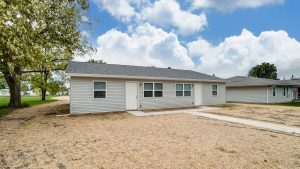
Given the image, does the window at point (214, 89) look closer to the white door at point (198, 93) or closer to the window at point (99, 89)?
the white door at point (198, 93)

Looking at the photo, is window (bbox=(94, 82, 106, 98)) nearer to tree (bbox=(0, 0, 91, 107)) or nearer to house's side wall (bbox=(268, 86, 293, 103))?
tree (bbox=(0, 0, 91, 107))

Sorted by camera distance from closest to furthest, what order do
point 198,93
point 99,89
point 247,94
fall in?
1. point 99,89
2. point 198,93
3. point 247,94

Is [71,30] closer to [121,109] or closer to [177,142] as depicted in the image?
[121,109]

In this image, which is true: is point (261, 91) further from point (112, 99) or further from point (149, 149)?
point (149, 149)

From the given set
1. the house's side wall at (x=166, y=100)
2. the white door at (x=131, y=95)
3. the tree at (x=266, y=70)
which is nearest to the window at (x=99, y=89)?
the white door at (x=131, y=95)

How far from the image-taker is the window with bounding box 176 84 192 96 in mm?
15562

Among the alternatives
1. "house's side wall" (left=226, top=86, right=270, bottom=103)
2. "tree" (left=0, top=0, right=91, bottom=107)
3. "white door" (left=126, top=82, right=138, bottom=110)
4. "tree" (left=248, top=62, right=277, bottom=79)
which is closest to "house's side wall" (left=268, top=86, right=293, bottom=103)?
"house's side wall" (left=226, top=86, right=270, bottom=103)

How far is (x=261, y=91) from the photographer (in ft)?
71.3

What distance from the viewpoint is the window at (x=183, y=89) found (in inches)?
613

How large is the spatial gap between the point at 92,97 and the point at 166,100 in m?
6.17

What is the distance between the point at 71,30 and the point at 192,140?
1242 cm

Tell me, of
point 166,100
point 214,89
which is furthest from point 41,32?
point 214,89

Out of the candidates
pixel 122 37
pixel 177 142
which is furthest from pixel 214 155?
pixel 122 37

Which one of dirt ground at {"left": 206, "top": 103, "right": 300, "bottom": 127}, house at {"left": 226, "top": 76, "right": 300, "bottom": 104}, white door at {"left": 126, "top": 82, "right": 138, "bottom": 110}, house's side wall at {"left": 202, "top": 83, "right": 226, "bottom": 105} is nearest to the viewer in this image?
dirt ground at {"left": 206, "top": 103, "right": 300, "bottom": 127}
